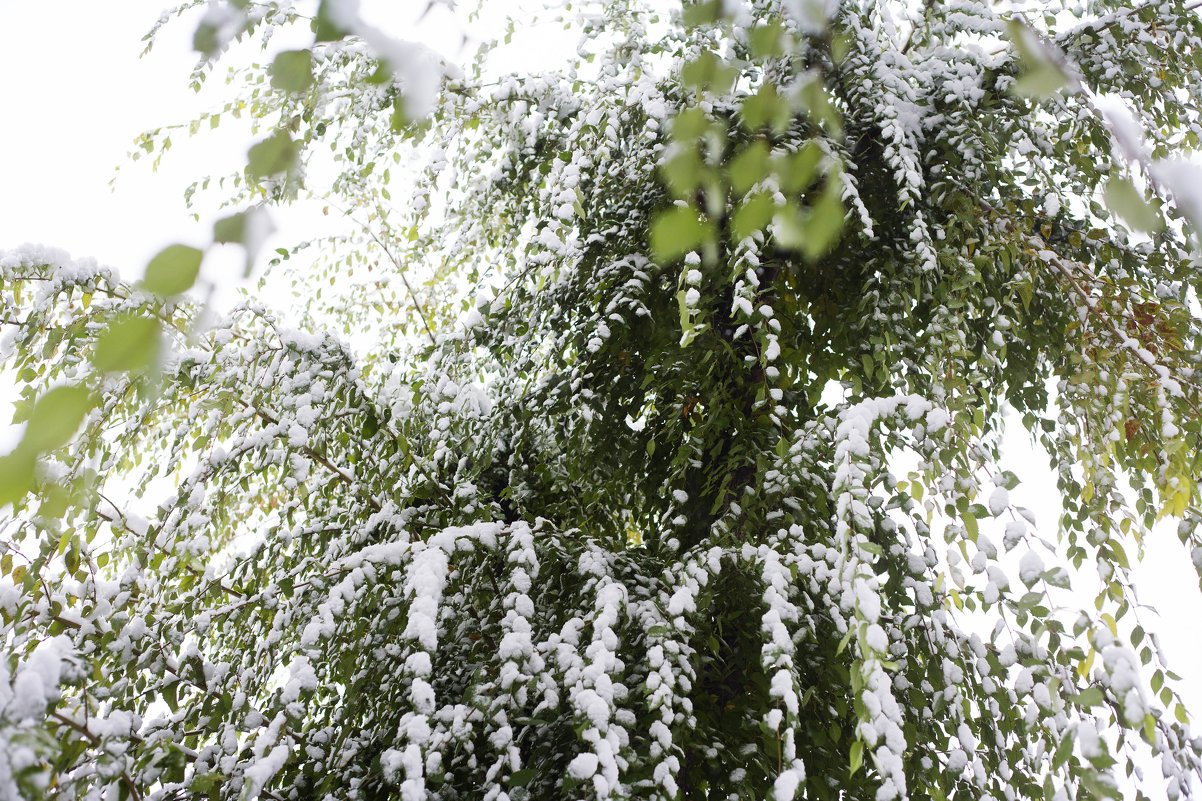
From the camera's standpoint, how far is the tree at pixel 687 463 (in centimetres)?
77

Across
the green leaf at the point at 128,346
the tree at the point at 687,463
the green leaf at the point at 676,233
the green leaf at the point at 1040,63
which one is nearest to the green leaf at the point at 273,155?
the tree at the point at 687,463

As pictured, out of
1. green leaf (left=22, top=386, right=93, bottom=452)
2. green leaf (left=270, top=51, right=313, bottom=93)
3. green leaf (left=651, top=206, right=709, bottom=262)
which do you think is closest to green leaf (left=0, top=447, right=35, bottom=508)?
green leaf (left=22, top=386, right=93, bottom=452)

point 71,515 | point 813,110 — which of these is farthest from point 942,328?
point 71,515

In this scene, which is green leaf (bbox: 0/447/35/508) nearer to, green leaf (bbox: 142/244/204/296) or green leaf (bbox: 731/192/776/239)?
green leaf (bbox: 142/244/204/296)

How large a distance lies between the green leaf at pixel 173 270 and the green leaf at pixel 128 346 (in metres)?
0.02

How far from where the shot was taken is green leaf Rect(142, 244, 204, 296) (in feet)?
1.18

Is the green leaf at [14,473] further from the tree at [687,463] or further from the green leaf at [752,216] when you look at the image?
the green leaf at [752,216]

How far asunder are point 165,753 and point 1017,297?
1.55 m

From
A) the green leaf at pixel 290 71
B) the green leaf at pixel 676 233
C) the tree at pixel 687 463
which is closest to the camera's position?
the green leaf at pixel 290 71

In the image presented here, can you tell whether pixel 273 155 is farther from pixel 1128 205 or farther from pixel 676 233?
pixel 1128 205

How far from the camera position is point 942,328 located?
113cm

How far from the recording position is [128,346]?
1.13ft

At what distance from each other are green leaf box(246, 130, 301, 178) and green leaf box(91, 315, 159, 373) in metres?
0.14

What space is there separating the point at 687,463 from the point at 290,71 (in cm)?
96
